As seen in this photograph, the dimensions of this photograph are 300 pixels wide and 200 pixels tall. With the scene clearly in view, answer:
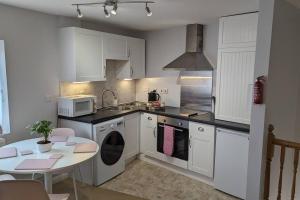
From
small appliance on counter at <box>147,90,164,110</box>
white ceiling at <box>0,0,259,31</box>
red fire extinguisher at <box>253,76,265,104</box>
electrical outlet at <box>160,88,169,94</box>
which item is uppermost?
white ceiling at <box>0,0,259,31</box>

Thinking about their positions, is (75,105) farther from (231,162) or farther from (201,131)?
(231,162)

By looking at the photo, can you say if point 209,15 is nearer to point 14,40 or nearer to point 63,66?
point 63,66

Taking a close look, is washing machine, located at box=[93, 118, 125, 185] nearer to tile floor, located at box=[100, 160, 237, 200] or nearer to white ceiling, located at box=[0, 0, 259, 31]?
tile floor, located at box=[100, 160, 237, 200]

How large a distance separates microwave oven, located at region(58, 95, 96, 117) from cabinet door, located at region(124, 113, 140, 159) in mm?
651

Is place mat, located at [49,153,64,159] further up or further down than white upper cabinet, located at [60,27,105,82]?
further down

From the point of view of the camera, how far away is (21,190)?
1666mm

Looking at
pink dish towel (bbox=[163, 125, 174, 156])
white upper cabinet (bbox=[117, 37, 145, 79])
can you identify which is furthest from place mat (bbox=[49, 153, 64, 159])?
white upper cabinet (bbox=[117, 37, 145, 79])

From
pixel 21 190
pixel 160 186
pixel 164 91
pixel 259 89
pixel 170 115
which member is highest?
pixel 259 89

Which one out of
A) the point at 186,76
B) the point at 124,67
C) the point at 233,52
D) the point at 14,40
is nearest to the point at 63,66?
the point at 14,40

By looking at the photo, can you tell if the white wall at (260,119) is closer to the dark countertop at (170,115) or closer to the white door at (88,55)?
the dark countertop at (170,115)

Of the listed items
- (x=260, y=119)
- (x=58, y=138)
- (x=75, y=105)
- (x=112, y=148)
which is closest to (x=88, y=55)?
(x=75, y=105)

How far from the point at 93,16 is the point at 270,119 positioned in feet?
8.61

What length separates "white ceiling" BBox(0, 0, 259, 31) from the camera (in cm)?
257

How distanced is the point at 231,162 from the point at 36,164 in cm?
231
